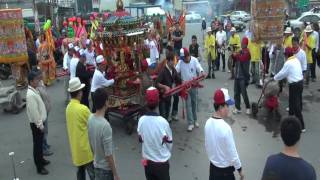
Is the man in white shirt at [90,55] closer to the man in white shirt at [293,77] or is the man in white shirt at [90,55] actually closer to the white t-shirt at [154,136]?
the man in white shirt at [293,77]

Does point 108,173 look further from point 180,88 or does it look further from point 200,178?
point 180,88

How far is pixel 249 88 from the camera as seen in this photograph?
44.2 ft

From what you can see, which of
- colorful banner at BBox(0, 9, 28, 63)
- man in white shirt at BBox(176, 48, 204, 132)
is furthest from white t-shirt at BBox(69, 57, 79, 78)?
colorful banner at BBox(0, 9, 28, 63)

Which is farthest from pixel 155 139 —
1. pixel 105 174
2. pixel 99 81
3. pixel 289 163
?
pixel 99 81

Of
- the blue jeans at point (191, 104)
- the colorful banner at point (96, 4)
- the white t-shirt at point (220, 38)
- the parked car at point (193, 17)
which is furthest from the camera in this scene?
the parked car at point (193, 17)

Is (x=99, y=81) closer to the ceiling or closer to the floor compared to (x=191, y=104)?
closer to the ceiling

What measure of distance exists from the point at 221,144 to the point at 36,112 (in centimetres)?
382

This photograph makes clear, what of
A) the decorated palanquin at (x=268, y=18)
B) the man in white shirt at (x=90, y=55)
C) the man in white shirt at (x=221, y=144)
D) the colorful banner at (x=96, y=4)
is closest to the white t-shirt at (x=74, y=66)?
the man in white shirt at (x=90, y=55)

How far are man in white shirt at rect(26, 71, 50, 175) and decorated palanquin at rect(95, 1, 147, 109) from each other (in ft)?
8.56

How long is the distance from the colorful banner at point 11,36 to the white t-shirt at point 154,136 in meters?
9.81

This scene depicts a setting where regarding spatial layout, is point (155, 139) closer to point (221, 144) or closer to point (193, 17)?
point (221, 144)

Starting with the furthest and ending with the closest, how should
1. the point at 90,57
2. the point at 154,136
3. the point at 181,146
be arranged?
the point at 90,57
the point at 181,146
the point at 154,136

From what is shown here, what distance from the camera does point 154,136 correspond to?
206 inches

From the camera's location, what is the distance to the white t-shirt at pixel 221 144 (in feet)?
16.1
